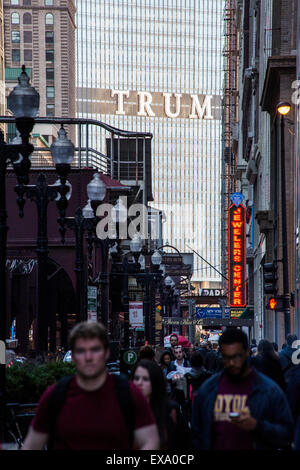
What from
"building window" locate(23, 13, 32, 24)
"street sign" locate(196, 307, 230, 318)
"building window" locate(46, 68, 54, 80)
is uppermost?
"building window" locate(23, 13, 32, 24)

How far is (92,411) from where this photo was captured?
6617 millimetres

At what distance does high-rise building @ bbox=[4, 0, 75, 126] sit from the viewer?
172 meters

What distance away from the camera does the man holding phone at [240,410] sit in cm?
791

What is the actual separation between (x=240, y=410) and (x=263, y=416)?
0.18 meters

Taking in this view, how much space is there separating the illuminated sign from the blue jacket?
6516 centimetres

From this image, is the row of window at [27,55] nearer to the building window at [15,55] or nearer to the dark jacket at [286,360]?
the building window at [15,55]

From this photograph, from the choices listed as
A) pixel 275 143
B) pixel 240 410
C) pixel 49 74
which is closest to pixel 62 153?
pixel 240 410

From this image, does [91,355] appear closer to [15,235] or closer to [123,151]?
[15,235]

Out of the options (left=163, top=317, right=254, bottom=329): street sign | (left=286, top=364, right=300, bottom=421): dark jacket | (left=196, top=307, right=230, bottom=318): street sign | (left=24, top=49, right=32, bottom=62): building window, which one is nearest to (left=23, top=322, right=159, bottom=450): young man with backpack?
(left=286, top=364, right=300, bottom=421): dark jacket

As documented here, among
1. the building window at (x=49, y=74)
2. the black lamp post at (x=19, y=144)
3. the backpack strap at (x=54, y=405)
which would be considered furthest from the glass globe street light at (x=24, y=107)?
the building window at (x=49, y=74)

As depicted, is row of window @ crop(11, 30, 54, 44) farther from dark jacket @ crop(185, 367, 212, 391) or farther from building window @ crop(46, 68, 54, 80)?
dark jacket @ crop(185, 367, 212, 391)

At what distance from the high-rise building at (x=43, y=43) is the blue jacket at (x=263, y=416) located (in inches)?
6546
